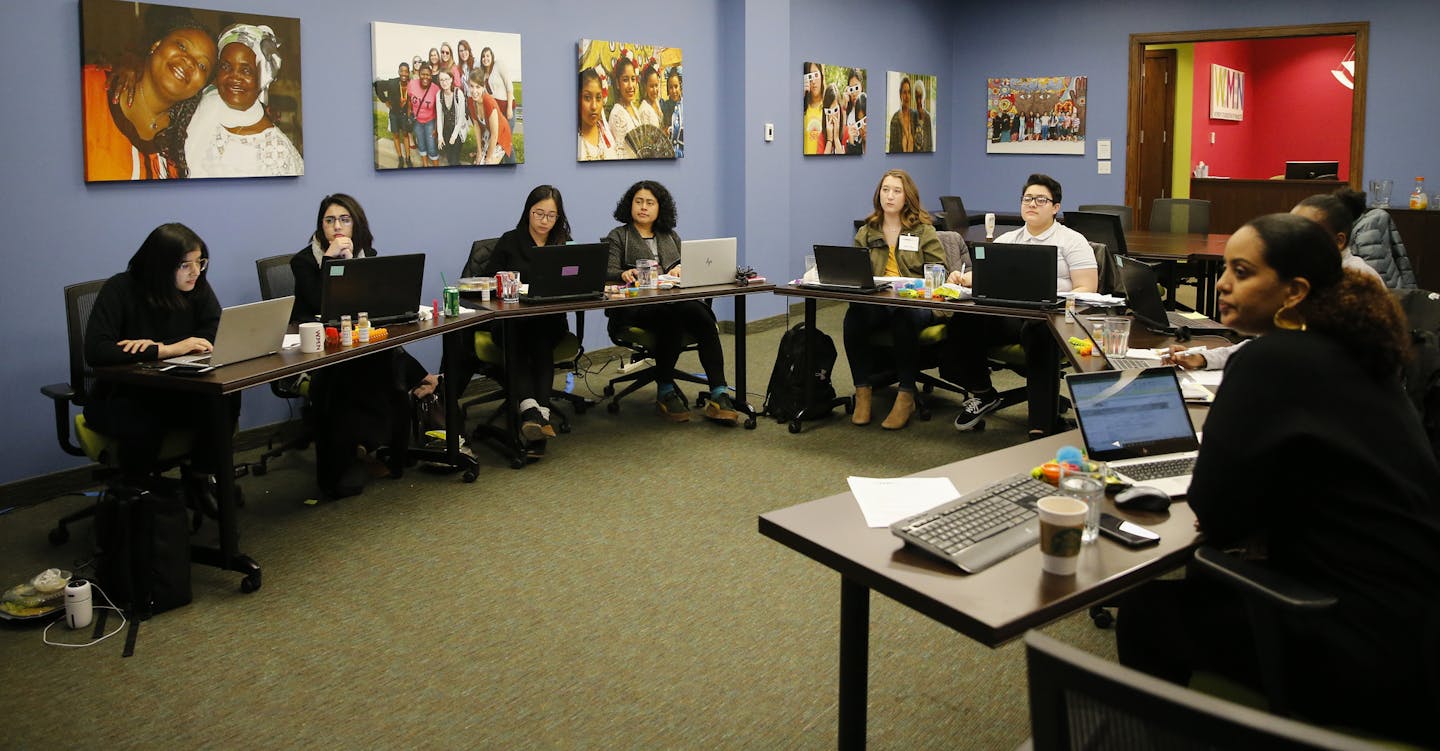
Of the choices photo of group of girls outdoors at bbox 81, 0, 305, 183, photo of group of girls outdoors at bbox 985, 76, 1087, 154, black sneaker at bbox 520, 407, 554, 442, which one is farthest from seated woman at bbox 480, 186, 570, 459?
photo of group of girls outdoors at bbox 985, 76, 1087, 154

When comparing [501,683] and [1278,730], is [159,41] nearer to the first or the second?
[501,683]

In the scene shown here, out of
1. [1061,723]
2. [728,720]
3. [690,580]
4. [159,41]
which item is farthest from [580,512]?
[1061,723]

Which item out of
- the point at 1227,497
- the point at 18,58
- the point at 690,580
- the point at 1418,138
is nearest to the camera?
the point at 1227,497

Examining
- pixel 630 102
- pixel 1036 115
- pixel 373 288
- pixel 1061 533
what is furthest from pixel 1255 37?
pixel 1061 533

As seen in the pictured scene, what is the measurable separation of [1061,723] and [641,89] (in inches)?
258

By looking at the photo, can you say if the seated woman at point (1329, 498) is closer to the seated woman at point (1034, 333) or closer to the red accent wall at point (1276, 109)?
the seated woman at point (1034, 333)

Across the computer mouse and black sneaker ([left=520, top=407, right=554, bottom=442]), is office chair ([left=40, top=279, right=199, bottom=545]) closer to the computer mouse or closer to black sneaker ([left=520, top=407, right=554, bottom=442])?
black sneaker ([left=520, top=407, right=554, bottom=442])

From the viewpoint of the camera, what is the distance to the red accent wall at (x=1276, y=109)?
42.4ft

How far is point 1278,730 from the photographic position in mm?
953

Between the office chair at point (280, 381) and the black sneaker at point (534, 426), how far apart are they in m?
0.93

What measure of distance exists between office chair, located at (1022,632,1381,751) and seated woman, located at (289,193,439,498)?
12.6 ft

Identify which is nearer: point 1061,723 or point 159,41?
point 1061,723

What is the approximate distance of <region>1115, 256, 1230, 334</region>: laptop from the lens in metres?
4.19

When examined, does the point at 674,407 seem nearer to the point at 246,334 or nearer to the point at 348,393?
the point at 348,393
